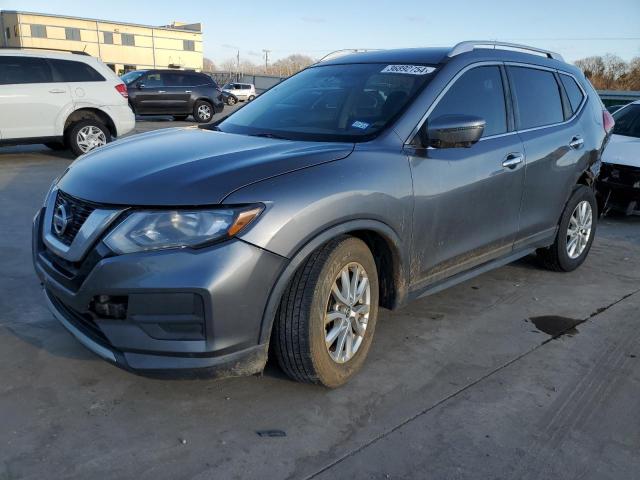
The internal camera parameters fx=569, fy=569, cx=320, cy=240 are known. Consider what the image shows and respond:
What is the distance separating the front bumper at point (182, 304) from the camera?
236 centimetres

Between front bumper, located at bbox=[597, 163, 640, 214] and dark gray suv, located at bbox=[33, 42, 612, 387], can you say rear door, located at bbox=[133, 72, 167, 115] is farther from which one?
dark gray suv, located at bbox=[33, 42, 612, 387]

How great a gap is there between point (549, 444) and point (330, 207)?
4.85 ft

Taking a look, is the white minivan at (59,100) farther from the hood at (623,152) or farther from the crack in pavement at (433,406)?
the crack in pavement at (433,406)

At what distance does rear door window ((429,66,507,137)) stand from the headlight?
1485 millimetres

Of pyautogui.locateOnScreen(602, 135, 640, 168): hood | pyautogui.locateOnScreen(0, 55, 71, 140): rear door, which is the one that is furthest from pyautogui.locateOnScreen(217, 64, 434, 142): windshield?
pyautogui.locateOnScreen(0, 55, 71, 140): rear door

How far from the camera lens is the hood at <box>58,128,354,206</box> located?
2.47 metres

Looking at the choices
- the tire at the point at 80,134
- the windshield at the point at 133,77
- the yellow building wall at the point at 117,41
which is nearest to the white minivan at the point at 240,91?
the windshield at the point at 133,77

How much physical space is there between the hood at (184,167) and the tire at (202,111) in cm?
1659

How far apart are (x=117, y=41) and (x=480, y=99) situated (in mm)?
77390

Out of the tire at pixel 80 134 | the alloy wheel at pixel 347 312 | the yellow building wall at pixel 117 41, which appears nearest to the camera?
the alloy wheel at pixel 347 312

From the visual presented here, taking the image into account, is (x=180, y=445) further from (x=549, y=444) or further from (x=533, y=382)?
(x=533, y=382)

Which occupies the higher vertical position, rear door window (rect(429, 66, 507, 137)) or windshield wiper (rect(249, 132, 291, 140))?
rear door window (rect(429, 66, 507, 137))

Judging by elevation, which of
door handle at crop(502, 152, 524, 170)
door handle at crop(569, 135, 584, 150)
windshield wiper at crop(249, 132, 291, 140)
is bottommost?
door handle at crop(502, 152, 524, 170)

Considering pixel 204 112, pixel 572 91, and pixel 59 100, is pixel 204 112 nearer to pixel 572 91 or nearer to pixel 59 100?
pixel 59 100
